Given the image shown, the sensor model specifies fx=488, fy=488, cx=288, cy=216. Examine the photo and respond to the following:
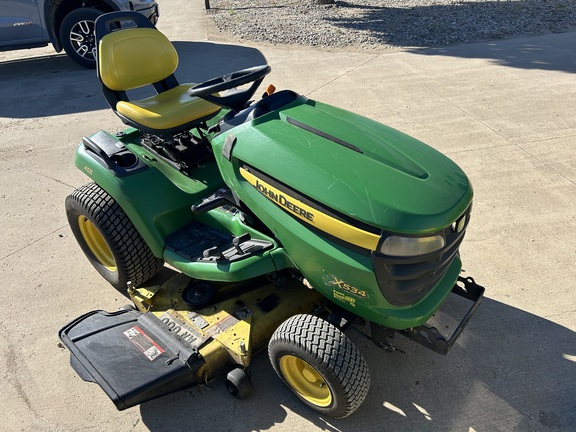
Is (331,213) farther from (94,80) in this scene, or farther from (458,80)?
(94,80)

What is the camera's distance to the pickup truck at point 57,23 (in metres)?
6.68

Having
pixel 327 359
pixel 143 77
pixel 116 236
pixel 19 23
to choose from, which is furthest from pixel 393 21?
pixel 327 359

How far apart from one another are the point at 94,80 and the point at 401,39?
185 inches

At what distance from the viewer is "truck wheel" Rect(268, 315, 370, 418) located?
1.96 meters

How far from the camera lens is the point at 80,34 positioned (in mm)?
6887

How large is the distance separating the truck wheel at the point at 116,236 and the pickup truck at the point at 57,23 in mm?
4878

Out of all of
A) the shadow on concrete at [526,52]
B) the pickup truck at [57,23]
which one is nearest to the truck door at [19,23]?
the pickup truck at [57,23]

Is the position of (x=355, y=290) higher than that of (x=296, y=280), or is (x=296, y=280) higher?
(x=355, y=290)

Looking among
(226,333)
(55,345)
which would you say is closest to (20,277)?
(55,345)

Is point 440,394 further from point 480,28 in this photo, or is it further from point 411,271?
point 480,28

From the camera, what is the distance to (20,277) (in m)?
3.14

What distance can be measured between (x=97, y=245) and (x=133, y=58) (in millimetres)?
1252

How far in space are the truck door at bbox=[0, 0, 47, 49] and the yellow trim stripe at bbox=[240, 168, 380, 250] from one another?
243 inches

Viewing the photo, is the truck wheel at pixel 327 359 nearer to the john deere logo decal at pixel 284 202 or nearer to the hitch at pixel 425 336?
the hitch at pixel 425 336
